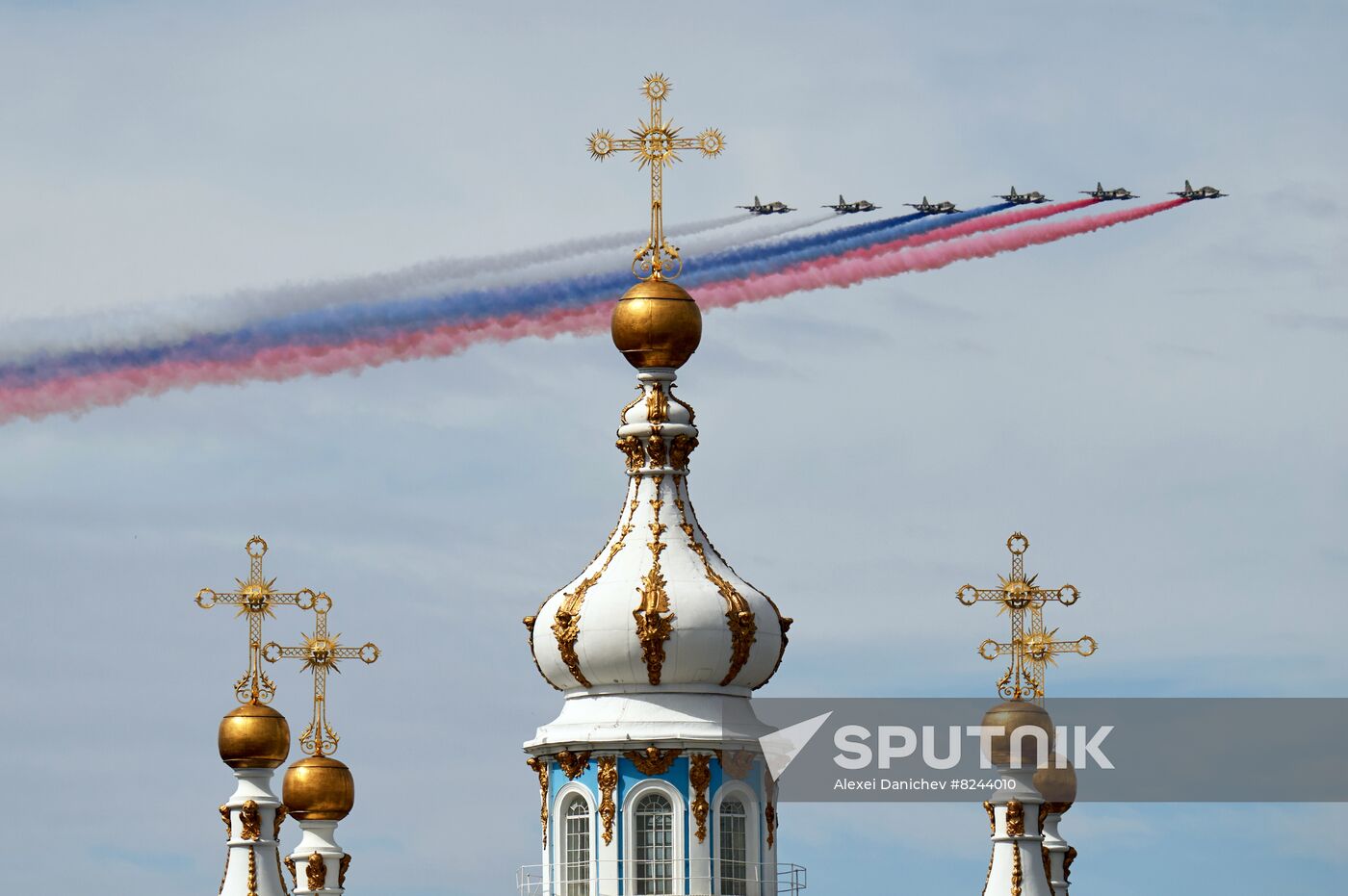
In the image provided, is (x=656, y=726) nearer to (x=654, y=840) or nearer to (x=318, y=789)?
(x=654, y=840)

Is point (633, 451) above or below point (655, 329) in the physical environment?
below

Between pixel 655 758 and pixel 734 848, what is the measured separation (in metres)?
2.44

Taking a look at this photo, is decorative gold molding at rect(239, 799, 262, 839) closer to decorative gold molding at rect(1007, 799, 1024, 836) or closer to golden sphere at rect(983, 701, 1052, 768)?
golden sphere at rect(983, 701, 1052, 768)

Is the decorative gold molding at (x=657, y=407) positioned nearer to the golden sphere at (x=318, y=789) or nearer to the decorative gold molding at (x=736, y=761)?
the decorative gold molding at (x=736, y=761)

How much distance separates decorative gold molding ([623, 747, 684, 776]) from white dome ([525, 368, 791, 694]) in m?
1.27

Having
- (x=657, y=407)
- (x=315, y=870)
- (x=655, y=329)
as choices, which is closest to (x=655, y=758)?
(x=657, y=407)

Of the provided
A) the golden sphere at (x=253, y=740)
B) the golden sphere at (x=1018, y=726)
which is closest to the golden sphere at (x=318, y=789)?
the golden sphere at (x=253, y=740)

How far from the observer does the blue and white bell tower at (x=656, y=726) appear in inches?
3211

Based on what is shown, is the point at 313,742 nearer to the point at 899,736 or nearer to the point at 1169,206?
the point at 899,736

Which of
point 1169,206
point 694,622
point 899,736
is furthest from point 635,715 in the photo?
point 1169,206

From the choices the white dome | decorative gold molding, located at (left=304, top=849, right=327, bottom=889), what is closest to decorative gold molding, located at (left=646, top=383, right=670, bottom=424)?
the white dome

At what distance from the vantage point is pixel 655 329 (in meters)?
84.8

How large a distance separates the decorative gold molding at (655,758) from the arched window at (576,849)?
1464 millimetres

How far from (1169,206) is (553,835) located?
53722 millimetres
